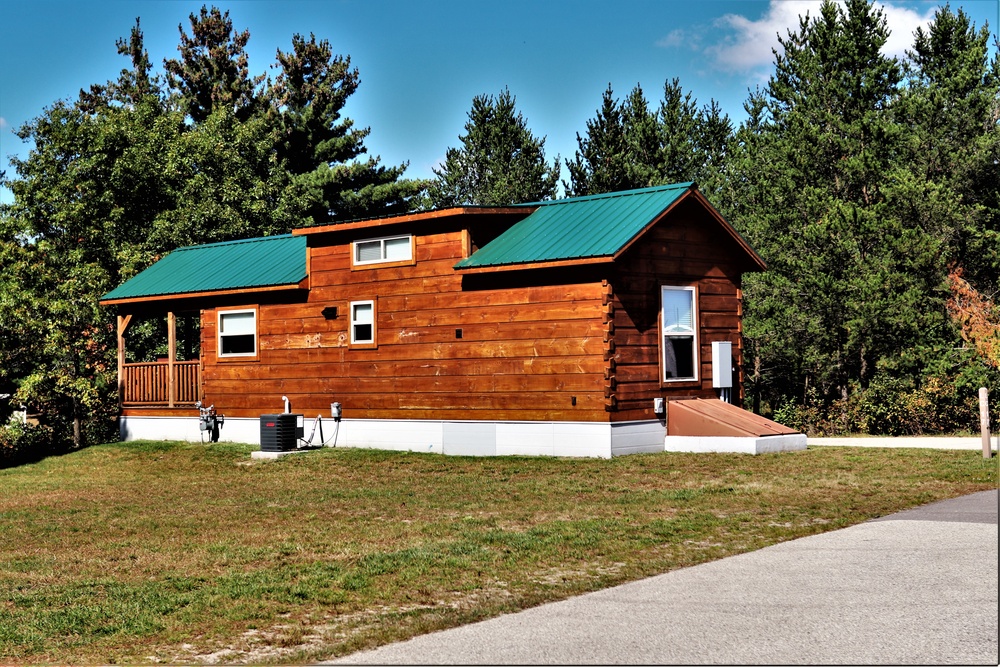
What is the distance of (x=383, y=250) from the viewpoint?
24.0 meters

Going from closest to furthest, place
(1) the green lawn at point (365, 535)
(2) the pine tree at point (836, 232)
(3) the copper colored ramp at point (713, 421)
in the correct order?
(1) the green lawn at point (365, 535)
(3) the copper colored ramp at point (713, 421)
(2) the pine tree at point (836, 232)

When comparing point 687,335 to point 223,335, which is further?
point 223,335

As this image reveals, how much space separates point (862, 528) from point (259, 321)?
1777cm

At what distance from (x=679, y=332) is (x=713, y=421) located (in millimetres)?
A: 2279

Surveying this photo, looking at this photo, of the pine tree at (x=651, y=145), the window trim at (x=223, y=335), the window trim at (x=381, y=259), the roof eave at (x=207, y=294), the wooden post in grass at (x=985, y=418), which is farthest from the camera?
the pine tree at (x=651, y=145)

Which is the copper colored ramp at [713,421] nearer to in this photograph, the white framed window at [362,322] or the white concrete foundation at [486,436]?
the white concrete foundation at [486,436]

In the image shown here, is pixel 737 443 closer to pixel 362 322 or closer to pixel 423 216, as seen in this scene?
pixel 423 216

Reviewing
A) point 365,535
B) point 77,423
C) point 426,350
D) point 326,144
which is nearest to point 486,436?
point 426,350

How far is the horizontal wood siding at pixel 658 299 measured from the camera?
68.8 feet

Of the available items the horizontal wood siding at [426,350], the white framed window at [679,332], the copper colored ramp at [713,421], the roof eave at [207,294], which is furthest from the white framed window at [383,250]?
the copper colored ramp at [713,421]

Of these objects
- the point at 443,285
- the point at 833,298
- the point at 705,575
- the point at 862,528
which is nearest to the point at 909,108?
the point at 833,298

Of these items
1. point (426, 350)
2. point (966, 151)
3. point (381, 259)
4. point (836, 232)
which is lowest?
point (426, 350)

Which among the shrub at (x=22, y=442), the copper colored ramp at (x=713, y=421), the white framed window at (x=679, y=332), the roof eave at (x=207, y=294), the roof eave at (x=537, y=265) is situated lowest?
the shrub at (x=22, y=442)

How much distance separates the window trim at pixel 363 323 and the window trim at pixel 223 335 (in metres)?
3.03
